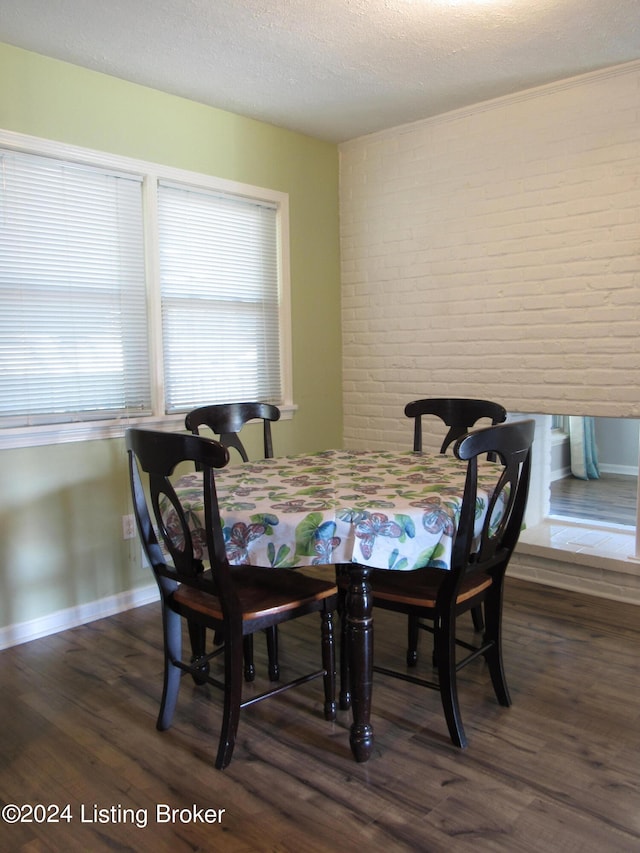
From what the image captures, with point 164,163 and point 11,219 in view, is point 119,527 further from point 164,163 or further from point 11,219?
point 164,163

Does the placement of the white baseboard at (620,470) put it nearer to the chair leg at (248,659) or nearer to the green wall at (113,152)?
the green wall at (113,152)

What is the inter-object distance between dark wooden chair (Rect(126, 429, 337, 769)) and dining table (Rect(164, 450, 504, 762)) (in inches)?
2.4

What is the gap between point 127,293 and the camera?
3.06 meters

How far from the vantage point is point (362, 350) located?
403 cm

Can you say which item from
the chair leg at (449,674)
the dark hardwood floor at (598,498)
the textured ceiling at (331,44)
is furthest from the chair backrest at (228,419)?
the dark hardwood floor at (598,498)

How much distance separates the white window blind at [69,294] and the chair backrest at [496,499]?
70.1 inches

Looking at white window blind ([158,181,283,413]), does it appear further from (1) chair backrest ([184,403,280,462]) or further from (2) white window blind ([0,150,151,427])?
(1) chair backrest ([184,403,280,462])

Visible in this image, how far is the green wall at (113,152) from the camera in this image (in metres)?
2.70

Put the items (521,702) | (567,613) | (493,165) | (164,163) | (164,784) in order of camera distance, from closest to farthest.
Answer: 1. (164,784)
2. (521,702)
3. (567,613)
4. (164,163)
5. (493,165)

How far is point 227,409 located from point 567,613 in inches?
66.6

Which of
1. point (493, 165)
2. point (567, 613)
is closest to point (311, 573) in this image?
point (567, 613)

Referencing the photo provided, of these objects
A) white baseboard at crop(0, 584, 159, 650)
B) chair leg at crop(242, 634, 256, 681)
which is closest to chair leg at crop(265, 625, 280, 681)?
chair leg at crop(242, 634, 256, 681)

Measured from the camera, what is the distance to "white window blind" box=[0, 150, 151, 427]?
8.84ft

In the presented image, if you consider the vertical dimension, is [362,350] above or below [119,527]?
above
